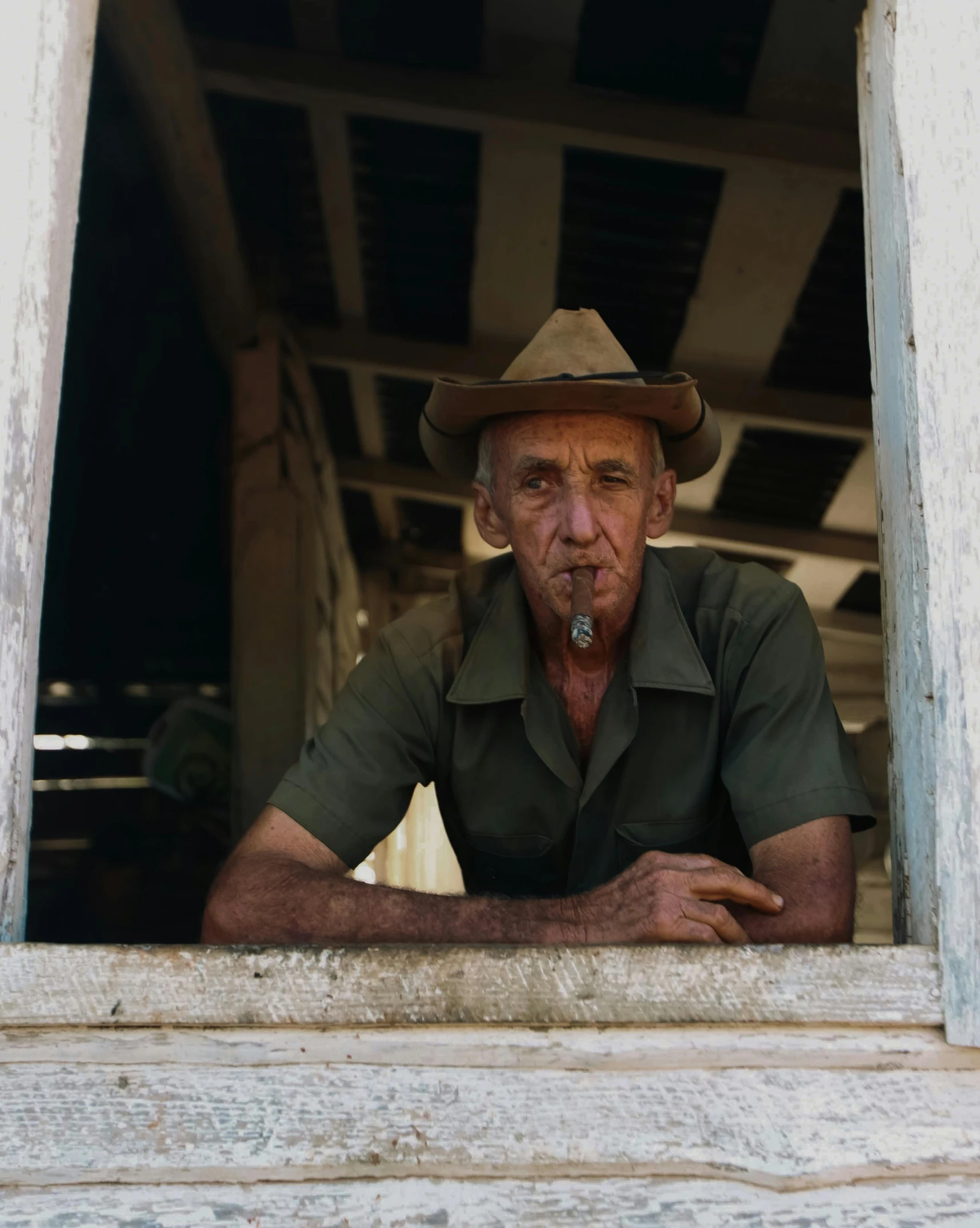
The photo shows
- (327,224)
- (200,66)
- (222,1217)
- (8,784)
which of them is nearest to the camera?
(222,1217)

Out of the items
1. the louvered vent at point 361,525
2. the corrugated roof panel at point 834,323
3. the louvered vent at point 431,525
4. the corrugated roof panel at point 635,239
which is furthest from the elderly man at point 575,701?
the louvered vent at point 361,525

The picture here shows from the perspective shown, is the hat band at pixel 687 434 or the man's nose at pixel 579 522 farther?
the hat band at pixel 687 434

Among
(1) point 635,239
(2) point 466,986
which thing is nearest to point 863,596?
(1) point 635,239

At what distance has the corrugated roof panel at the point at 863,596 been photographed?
600 centimetres

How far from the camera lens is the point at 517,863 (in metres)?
2.33

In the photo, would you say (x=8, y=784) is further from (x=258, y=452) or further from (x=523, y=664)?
(x=258, y=452)

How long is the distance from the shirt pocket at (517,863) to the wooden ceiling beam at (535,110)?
6.90 ft

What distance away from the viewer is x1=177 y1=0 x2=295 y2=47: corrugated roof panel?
3.66 m

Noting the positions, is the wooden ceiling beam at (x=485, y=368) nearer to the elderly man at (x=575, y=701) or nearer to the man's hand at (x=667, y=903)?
the elderly man at (x=575, y=701)

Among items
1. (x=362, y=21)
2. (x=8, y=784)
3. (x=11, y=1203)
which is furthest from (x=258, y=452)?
(x=11, y=1203)

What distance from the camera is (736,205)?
376cm

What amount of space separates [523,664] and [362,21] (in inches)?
84.6

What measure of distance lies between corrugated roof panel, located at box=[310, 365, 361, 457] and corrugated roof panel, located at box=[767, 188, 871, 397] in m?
1.91

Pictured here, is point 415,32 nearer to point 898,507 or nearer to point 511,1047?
point 898,507
